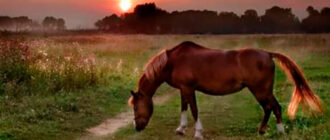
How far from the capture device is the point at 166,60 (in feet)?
31.7

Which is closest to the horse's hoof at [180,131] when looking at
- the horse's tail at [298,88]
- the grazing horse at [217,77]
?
the grazing horse at [217,77]

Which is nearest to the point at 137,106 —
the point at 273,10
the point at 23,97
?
the point at 23,97

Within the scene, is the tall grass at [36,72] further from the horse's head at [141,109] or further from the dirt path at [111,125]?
the horse's head at [141,109]

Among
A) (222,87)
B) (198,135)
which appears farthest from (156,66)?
(198,135)

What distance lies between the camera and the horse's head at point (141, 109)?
9.71 m

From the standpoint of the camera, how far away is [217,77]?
9.30m

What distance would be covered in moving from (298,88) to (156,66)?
8.16 ft

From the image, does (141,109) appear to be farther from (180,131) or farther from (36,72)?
(36,72)

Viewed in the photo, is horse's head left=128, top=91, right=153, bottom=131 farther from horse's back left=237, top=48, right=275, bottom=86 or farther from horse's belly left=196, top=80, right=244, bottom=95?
horse's back left=237, top=48, right=275, bottom=86

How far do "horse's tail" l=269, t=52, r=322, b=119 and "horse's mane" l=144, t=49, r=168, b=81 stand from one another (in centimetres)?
195

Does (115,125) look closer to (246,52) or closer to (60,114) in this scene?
(60,114)

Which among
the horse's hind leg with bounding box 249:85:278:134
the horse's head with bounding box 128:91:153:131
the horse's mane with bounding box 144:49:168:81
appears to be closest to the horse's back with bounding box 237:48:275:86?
the horse's hind leg with bounding box 249:85:278:134

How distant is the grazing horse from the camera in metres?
9.09

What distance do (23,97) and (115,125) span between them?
2.74 metres
